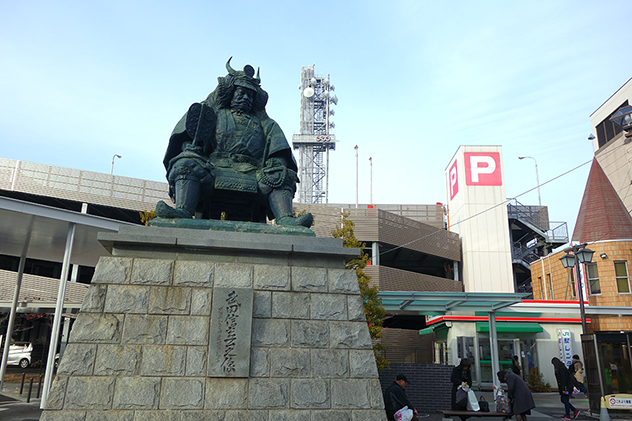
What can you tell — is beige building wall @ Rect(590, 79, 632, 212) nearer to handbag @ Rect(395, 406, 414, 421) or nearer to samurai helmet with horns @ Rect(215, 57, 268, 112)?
handbag @ Rect(395, 406, 414, 421)

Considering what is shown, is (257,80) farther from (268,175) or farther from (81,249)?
(81,249)

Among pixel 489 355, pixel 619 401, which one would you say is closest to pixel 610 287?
pixel 489 355

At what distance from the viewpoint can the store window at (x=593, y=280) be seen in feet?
66.9

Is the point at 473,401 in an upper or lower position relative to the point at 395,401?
lower

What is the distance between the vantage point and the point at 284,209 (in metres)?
5.66

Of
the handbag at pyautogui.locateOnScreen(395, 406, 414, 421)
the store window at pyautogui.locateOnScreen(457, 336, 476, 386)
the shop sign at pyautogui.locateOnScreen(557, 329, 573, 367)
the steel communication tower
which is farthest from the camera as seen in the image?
the steel communication tower

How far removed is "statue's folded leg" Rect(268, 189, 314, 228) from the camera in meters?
5.52

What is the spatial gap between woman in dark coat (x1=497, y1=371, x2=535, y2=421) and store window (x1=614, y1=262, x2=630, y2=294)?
1500 centimetres

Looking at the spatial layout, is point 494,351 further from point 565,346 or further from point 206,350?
point 206,350

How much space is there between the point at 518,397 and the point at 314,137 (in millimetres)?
43081

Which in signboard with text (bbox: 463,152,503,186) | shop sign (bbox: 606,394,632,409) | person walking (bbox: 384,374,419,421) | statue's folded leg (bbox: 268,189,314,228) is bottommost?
shop sign (bbox: 606,394,632,409)

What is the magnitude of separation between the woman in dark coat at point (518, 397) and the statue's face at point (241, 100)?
233 inches

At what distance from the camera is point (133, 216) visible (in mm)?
25438

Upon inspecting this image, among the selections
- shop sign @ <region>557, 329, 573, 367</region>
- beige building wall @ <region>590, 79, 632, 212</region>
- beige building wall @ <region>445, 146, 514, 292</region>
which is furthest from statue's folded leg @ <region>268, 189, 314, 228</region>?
beige building wall @ <region>590, 79, 632, 212</region>
